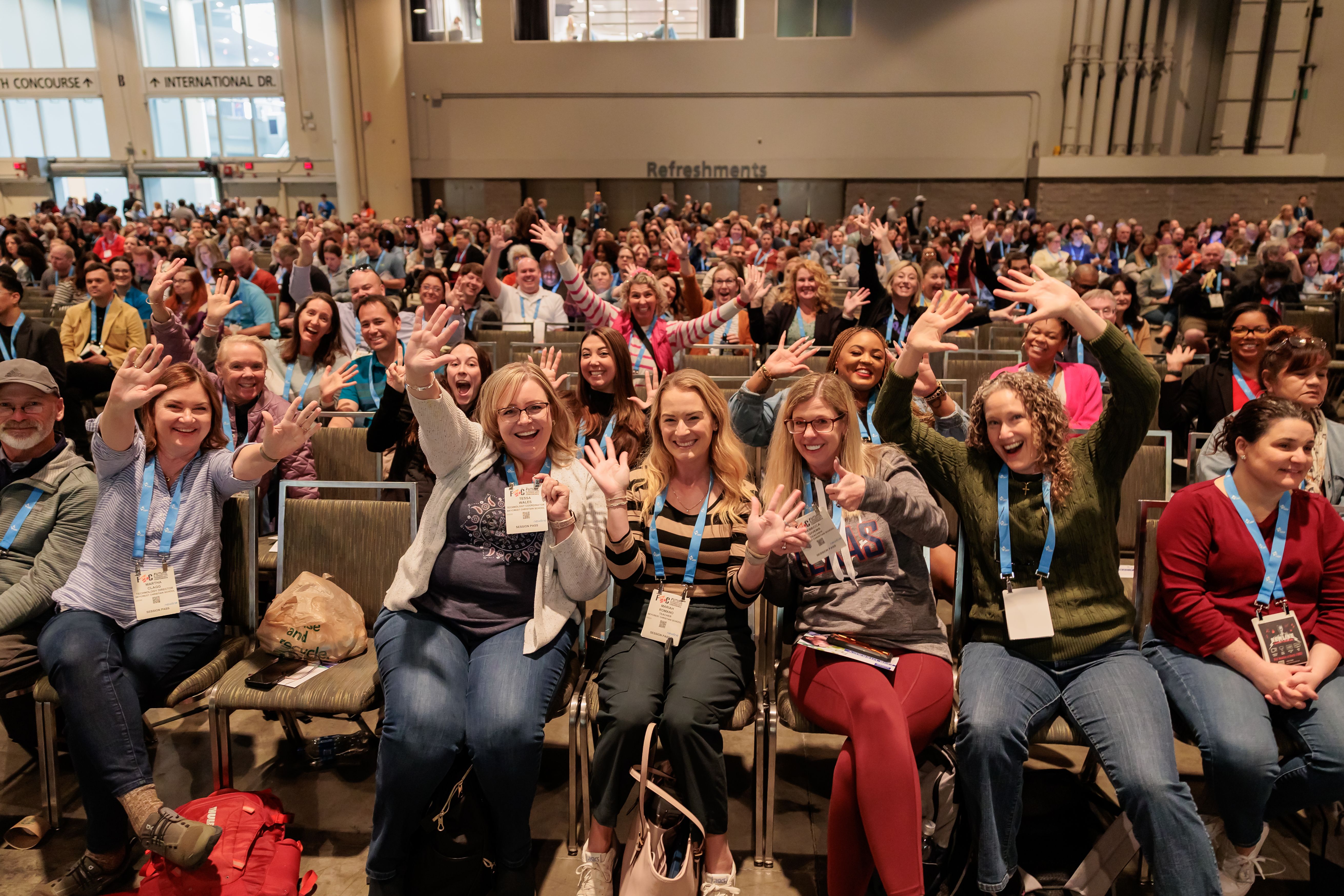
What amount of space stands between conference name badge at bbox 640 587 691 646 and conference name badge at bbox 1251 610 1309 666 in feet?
4.92

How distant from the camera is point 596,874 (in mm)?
2012

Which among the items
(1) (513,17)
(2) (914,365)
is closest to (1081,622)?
(2) (914,365)

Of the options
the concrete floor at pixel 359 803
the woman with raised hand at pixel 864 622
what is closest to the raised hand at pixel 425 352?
the woman with raised hand at pixel 864 622

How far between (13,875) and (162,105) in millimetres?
24120

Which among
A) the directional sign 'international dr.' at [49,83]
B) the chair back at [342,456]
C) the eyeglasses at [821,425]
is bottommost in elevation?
the chair back at [342,456]

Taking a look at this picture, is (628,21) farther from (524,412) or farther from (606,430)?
(524,412)

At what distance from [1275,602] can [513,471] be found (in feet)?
6.92

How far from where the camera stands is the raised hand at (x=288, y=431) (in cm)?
227

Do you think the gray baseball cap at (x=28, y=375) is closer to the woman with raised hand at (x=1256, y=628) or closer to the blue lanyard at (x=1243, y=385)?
the woman with raised hand at (x=1256, y=628)

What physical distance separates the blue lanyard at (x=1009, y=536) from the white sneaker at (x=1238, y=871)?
2.52ft

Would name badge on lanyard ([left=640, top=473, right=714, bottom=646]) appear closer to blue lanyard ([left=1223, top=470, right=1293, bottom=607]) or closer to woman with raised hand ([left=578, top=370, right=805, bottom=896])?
woman with raised hand ([left=578, top=370, right=805, bottom=896])

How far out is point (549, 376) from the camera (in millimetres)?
2578

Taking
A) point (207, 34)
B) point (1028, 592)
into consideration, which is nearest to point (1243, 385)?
point (1028, 592)

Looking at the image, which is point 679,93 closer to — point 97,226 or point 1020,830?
point 97,226
